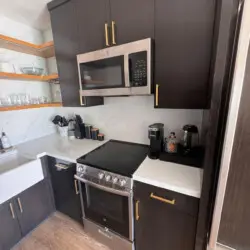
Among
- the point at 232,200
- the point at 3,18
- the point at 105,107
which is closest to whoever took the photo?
the point at 232,200

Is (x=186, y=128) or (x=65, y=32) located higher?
(x=65, y=32)

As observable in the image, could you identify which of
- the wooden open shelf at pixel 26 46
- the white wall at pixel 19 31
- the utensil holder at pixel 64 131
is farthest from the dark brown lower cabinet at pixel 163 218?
the white wall at pixel 19 31

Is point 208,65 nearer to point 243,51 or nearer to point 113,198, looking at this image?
point 243,51

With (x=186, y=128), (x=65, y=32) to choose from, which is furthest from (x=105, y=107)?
(x=186, y=128)

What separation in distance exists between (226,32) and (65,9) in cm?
140

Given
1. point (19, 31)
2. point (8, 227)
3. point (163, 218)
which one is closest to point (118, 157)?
point (163, 218)

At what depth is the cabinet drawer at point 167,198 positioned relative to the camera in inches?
35.2

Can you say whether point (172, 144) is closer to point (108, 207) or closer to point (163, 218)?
point (163, 218)

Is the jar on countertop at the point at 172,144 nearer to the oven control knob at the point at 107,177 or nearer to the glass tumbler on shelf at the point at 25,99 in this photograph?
the oven control knob at the point at 107,177

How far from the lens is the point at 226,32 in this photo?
0.61 meters

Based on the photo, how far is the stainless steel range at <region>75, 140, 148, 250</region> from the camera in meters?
1.12

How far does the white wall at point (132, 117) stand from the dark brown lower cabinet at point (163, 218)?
2.08ft

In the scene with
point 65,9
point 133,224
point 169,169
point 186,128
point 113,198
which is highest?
point 65,9

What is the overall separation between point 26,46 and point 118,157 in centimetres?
160
